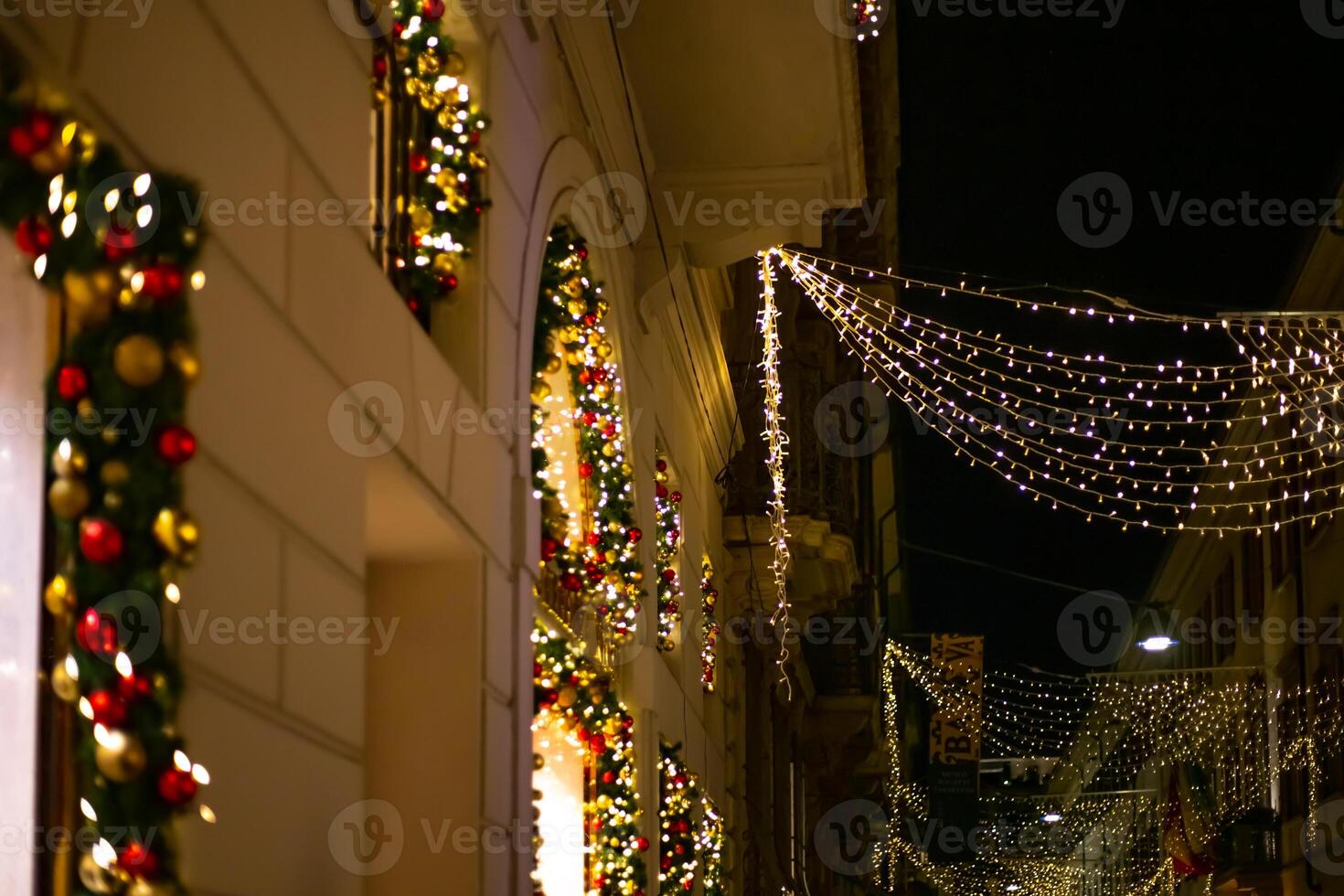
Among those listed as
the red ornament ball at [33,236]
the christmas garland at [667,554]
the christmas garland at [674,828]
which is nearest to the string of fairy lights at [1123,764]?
the christmas garland at [667,554]

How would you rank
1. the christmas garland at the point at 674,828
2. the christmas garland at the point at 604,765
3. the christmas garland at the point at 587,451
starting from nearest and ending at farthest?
the christmas garland at the point at 587,451
the christmas garland at the point at 604,765
the christmas garland at the point at 674,828

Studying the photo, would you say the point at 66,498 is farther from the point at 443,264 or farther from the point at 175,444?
the point at 443,264

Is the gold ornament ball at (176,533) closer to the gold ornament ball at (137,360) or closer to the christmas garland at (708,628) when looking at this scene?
the gold ornament ball at (137,360)

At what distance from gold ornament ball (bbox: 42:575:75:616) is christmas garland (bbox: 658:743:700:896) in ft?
26.5

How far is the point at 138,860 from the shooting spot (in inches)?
133

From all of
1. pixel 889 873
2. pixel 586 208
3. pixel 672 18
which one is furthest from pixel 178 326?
pixel 889 873

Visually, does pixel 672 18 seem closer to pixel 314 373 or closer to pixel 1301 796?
pixel 314 373

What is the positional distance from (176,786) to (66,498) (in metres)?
0.59

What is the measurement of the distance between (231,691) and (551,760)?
537 centimetres

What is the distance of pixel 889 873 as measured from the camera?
36.7 metres

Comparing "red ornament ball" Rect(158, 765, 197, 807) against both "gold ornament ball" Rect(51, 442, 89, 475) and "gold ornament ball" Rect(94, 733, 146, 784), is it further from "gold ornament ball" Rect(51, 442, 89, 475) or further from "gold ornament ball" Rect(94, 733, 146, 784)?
"gold ornament ball" Rect(51, 442, 89, 475)

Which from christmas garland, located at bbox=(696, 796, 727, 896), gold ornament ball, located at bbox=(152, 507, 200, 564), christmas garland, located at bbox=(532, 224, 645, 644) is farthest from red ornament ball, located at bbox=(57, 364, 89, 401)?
christmas garland, located at bbox=(696, 796, 727, 896)

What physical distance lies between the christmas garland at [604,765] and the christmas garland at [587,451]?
16.8 inches

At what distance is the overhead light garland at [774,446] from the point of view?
1446 centimetres
